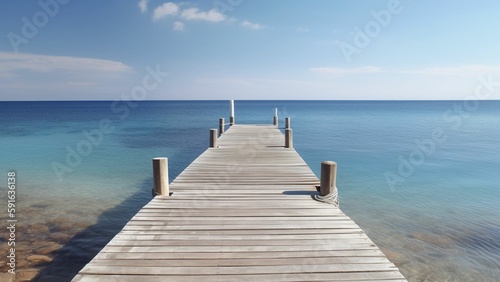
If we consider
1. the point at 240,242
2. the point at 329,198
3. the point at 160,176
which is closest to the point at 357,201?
the point at 329,198

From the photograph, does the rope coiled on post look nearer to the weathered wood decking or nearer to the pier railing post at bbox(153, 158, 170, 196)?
the weathered wood decking

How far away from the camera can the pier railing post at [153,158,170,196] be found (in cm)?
621

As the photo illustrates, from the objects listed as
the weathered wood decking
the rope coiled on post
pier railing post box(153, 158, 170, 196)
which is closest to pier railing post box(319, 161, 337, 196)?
the rope coiled on post

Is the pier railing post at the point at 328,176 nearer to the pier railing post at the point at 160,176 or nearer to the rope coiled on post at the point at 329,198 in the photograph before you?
the rope coiled on post at the point at 329,198

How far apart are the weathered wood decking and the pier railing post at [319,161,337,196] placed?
1.28 feet

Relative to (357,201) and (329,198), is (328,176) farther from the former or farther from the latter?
(357,201)

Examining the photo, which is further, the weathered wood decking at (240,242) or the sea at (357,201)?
the sea at (357,201)

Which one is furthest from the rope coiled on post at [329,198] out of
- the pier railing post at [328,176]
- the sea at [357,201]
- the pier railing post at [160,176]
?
the pier railing post at [160,176]

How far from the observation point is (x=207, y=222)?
16.5ft

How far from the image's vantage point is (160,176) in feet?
20.8

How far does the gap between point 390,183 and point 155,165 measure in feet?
38.6

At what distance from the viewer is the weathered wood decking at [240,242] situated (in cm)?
354

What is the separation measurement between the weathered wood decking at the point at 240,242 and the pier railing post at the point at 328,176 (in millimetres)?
389

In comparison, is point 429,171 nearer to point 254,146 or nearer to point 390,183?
point 390,183
